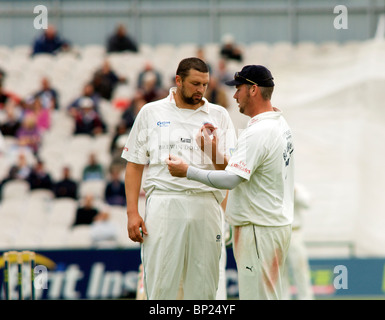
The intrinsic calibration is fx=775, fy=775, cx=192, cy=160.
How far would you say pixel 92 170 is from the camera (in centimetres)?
1366

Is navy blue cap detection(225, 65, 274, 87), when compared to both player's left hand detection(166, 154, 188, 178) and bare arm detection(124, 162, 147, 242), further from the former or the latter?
bare arm detection(124, 162, 147, 242)

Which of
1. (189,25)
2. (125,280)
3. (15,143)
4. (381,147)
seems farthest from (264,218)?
(189,25)

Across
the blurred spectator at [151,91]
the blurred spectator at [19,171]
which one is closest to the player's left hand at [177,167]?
the blurred spectator at [19,171]

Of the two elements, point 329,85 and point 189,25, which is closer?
point 329,85

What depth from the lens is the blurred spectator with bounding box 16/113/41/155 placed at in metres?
14.5

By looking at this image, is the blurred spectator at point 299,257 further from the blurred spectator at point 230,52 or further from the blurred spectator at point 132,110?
the blurred spectator at point 230,52

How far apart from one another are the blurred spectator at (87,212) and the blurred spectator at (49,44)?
6.61m

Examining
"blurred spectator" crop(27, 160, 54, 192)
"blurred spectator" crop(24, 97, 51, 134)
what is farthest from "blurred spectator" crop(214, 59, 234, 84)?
"blurred spectator" crop(27, 160, 54, 192)

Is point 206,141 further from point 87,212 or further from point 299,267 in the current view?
point 87,212

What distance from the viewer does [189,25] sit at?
19734mm

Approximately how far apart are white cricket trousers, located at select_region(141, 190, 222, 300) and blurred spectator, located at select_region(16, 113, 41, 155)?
9032 mm

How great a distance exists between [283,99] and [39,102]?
5.26 m

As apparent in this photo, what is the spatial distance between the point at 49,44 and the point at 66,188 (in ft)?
18.7
